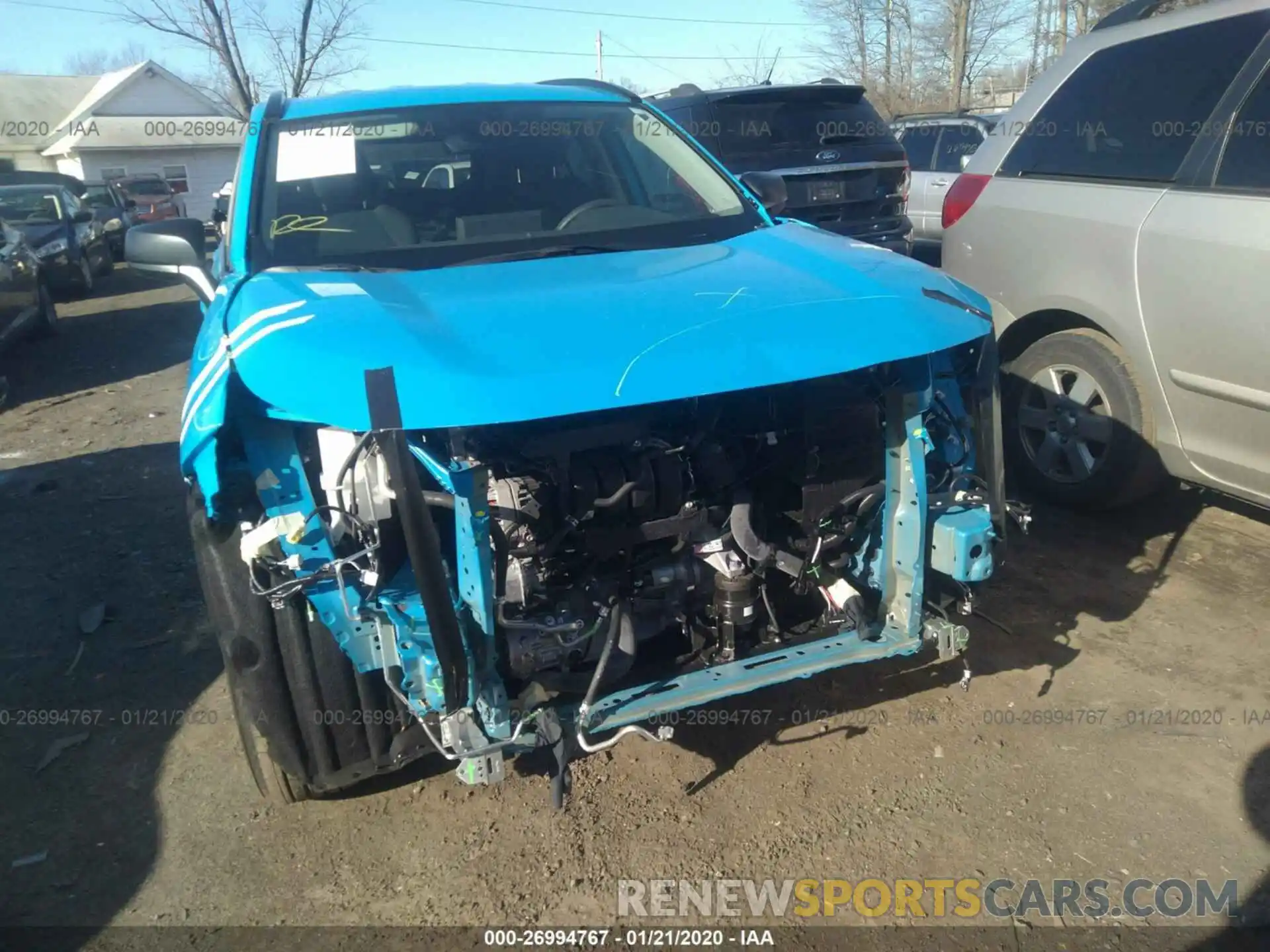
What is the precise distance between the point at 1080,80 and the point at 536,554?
3410 mm

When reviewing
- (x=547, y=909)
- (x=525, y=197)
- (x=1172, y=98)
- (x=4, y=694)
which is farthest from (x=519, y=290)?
(x=1172, y=98)

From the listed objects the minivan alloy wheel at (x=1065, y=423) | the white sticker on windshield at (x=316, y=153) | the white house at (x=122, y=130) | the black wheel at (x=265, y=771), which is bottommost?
the black wheel at (x=265, y=771)

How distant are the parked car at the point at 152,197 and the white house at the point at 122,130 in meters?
2.94

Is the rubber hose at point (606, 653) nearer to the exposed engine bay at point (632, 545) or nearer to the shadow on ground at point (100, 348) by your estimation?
the exposed engine bay at point (632, 545)

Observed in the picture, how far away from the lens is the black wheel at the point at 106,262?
49.7ft

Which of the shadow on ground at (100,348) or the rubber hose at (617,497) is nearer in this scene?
the rubber hose at (617,497)

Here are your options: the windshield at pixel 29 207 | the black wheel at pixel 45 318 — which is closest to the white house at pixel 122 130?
the windshield at pixel 29 207

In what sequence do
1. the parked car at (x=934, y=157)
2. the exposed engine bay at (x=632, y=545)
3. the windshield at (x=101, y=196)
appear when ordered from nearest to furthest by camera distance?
the exposed engine bay at (x=632, y=545) → the parked car at (x=934, y=157) → the windshield at (x=101, y=196)

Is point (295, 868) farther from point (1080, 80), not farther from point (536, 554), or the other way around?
point (1080, 80)

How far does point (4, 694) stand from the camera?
3490 millimetres

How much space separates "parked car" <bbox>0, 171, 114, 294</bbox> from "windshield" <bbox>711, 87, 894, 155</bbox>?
334 inches

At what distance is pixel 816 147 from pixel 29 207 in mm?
10711

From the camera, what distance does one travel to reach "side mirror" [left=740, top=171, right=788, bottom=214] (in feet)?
12.5

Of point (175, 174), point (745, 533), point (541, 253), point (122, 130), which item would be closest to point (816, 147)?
point (541, 253)
